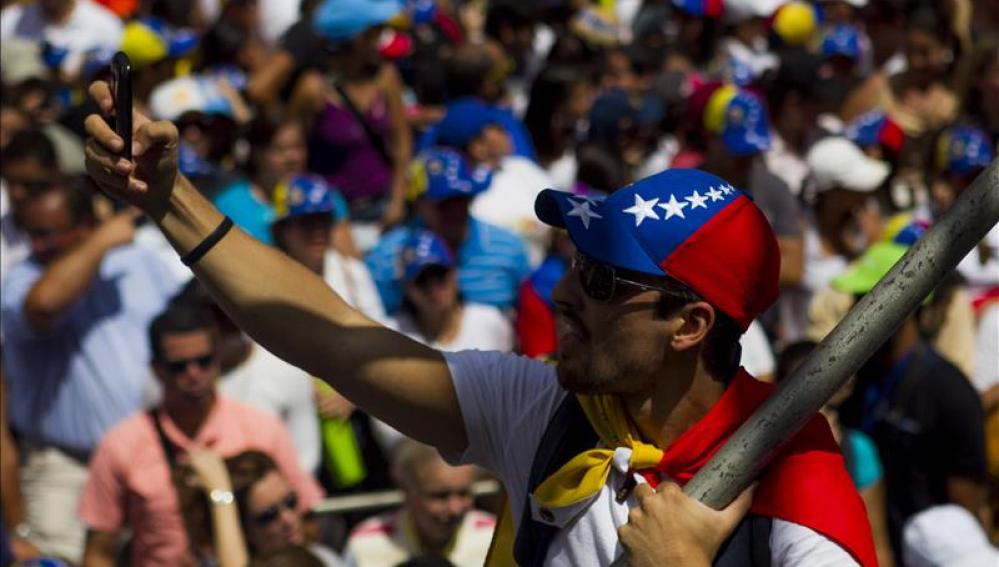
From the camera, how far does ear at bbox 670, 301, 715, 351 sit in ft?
10.9

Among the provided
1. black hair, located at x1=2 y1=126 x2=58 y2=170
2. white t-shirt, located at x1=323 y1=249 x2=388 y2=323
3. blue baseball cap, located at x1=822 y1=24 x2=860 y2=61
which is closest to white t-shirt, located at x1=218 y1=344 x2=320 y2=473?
white t-shirt, located at x1=323 y1=249 x2=388 y2=323

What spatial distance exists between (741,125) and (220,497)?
3.64m

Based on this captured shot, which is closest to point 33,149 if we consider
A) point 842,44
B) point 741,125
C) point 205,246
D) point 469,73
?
point 469,73

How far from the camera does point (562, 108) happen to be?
1073 cm

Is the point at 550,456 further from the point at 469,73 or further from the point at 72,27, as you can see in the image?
the point at 72,27

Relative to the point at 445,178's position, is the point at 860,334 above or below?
above

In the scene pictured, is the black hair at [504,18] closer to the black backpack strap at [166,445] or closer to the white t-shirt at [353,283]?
the white t-shirt at [353,283]

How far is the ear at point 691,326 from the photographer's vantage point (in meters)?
3.33

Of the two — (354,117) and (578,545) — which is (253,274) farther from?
(354,117)

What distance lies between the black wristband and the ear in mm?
773

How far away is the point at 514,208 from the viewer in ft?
29.2

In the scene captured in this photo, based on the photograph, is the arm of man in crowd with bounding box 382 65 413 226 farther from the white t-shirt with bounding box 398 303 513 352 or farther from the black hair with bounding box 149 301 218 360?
the black hair with bounding box 149 301 218 360

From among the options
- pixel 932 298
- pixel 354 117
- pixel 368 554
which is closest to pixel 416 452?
pixel 368 554

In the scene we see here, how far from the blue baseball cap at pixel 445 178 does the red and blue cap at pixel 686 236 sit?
4.83 metres
